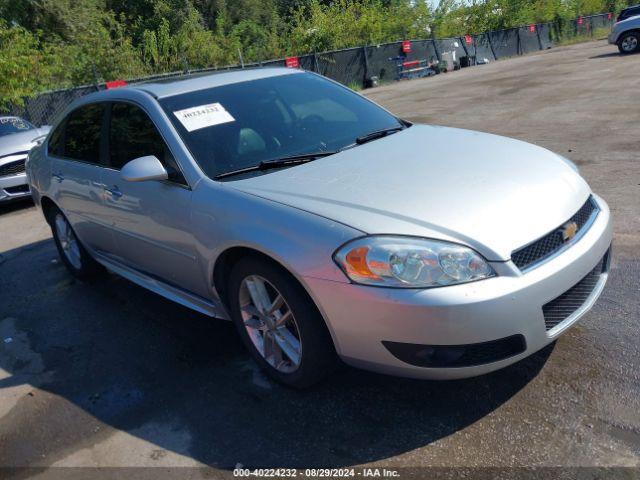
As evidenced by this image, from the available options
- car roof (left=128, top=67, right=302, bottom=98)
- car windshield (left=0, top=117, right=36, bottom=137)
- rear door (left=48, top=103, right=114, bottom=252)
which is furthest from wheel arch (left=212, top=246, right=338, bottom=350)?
car windshield (left=0, top=117, right=36, bottom=137)

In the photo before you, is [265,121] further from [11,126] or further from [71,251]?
[11,126]

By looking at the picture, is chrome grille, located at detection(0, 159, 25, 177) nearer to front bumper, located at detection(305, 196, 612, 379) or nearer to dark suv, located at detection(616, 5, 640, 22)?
front bumper, located at detection(305, 196, 612, 379)

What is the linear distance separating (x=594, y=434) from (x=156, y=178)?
256 cm

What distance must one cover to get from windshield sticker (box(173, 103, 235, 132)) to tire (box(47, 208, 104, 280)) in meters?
2.05

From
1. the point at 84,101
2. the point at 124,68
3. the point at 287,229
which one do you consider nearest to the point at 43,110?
the point at 124,68

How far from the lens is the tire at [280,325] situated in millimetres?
2848

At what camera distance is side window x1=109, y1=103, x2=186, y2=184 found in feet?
11.8

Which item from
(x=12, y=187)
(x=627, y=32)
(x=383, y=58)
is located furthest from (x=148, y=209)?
(x=383, y=58)

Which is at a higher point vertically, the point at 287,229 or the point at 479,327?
the point at 287,229

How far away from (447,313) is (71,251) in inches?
160

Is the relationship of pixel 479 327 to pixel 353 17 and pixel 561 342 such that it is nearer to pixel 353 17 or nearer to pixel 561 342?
pixel 561 342

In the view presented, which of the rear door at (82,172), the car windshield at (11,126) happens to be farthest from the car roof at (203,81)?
the car windshield at (11,126)

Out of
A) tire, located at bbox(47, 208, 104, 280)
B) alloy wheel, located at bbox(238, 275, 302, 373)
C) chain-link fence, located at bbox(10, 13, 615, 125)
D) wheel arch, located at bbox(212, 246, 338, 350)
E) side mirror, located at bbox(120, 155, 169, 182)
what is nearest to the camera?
wheel arch, located at bbox(212, 246, 338, 350)

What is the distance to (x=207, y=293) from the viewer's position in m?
3.53
